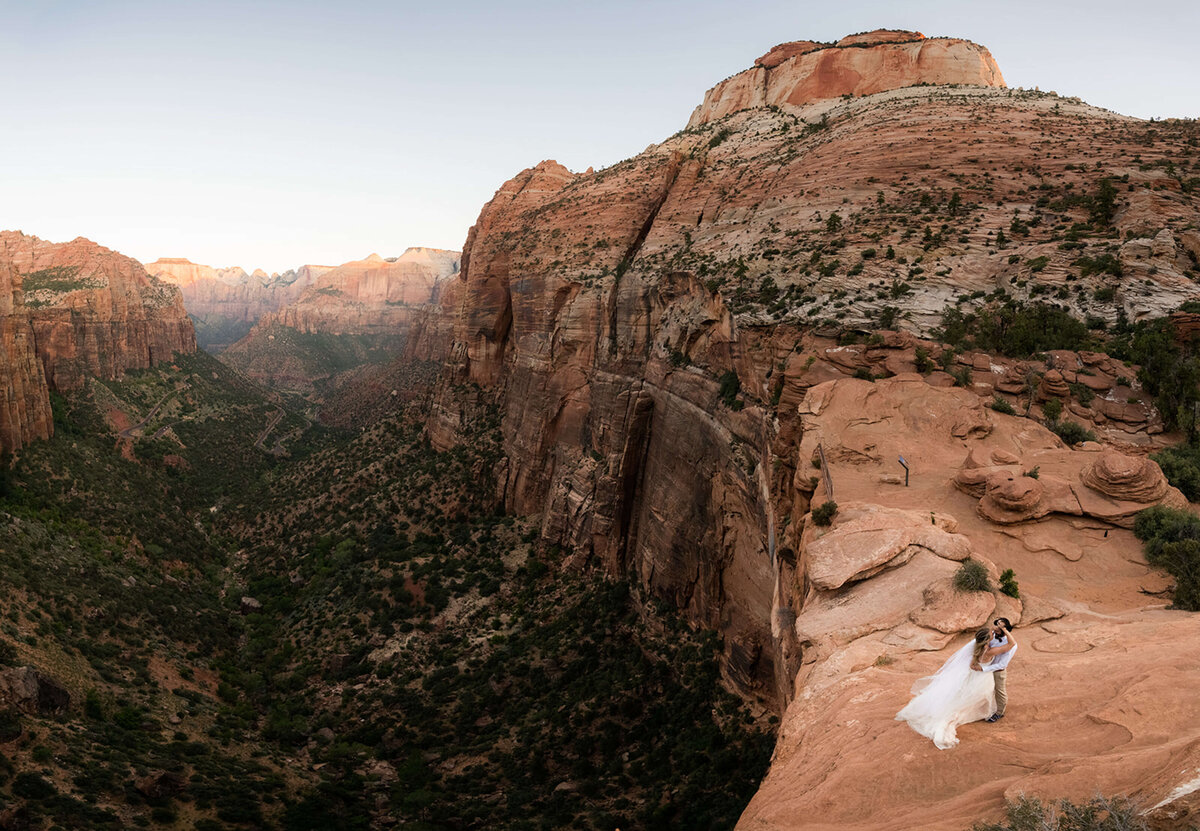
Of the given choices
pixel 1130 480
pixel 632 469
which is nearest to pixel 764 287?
pixel 632 469

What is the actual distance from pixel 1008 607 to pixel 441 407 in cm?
5679

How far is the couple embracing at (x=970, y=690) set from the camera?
768 centimetres

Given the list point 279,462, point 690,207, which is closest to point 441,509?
point 690,207

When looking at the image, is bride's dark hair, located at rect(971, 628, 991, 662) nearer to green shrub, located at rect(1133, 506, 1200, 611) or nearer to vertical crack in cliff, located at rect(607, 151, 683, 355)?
green shrub, located at rect(1133, 506, 1200, 611)

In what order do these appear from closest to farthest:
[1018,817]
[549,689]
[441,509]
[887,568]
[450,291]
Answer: [1018,817] < [887,568] < [549,689] < [441,509] < [450,291]

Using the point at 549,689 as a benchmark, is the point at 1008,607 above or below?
above

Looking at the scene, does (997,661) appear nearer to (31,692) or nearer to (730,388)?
(730,388)

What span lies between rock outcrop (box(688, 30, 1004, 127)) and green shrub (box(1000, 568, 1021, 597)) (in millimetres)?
53167

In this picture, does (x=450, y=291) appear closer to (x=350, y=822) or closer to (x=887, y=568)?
(x=350, y=822)

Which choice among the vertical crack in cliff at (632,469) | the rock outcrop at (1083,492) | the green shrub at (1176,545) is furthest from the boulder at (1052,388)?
the vertical crack in cliff at (632,469)

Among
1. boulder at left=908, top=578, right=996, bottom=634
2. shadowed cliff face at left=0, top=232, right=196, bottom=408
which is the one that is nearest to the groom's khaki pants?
boulder at left=908, top=578, right=996, bottom=634

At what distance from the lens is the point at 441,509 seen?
51344 mm

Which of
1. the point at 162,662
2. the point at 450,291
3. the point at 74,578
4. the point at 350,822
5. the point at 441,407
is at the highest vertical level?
the point at 450,291

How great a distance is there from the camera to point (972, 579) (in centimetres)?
1070
